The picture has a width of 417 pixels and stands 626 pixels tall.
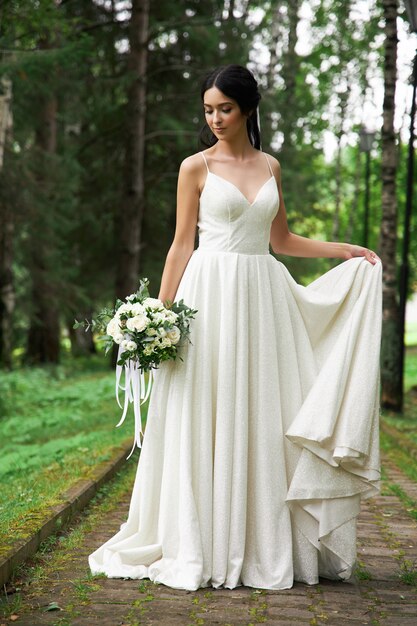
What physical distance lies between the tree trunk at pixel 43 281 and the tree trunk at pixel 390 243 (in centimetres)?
675

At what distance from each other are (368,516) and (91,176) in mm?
16747

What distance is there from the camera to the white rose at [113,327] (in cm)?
461

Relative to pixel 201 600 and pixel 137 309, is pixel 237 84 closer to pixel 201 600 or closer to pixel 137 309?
pixel 137 309

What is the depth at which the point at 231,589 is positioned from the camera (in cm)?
450

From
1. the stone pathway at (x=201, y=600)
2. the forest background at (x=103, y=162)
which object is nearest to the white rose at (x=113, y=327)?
the stone pathway at (x=201, y=600)

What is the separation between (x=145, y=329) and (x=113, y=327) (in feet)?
0.62

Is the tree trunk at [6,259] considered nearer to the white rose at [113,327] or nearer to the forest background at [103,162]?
the forest background at [103,162]

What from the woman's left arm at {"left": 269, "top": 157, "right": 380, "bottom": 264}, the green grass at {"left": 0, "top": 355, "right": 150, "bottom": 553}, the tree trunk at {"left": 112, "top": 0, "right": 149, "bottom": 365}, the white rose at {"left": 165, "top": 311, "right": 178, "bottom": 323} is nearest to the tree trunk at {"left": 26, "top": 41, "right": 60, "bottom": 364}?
the green grass at {"left": 0, "top": 355, "right": 150, "bottom": 553}

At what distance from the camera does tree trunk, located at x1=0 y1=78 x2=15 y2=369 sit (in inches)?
597

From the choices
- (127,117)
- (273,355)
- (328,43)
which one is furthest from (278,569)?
(328,43)

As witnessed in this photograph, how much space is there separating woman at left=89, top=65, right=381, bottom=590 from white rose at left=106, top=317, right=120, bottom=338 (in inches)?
14.7

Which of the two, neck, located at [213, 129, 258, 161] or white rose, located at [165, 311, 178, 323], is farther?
neck, located at [213, 129, 258, 161]

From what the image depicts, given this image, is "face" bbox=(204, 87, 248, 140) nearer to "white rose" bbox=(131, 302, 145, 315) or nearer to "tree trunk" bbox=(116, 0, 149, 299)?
"white rose" bbox=(131, 302, 145, 315)

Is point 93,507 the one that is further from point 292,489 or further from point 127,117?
point 127,117
